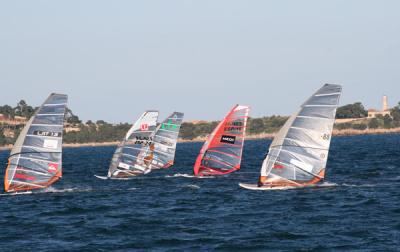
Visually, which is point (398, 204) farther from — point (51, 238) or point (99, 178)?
point (99, 178)

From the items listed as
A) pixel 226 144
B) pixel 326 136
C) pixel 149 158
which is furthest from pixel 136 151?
pixel 326 136

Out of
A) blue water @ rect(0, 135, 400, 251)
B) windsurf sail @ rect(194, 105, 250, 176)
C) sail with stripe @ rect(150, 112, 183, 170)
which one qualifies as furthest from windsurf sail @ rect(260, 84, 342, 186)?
sail with stripe @ rect(150, 112, 183, 170)

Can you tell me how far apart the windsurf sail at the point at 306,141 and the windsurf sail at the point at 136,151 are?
18.3 metres

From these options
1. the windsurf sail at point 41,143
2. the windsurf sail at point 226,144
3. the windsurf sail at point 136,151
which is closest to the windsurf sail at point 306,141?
the windsurf sail at point 41,143

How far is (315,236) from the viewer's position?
28734 mm

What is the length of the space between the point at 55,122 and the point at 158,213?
988cm

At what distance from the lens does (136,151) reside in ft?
196

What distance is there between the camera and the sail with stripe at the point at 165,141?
6412 centimetres

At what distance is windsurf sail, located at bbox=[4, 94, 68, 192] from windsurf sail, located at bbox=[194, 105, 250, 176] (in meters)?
14.5

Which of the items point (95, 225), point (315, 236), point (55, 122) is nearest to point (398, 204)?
point (315, 236)

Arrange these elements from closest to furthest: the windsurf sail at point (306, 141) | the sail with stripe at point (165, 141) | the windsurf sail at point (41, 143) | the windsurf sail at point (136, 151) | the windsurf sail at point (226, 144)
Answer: the windsurf sail at point (306, 141) → the windsurf sail at point (41, 143) → the windsurf sail at point (226, 144) → the windsurf sail at point (136, 151) → the sail with stripe at point (165, 141)

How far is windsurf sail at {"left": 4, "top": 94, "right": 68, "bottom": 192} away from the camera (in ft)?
142

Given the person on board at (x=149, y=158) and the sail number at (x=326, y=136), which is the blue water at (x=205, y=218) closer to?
the sail number at (x=326, y=136)

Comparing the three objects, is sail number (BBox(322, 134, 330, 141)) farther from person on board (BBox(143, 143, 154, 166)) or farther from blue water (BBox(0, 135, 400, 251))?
person on board (BBox(143, 143, 154, 166))
